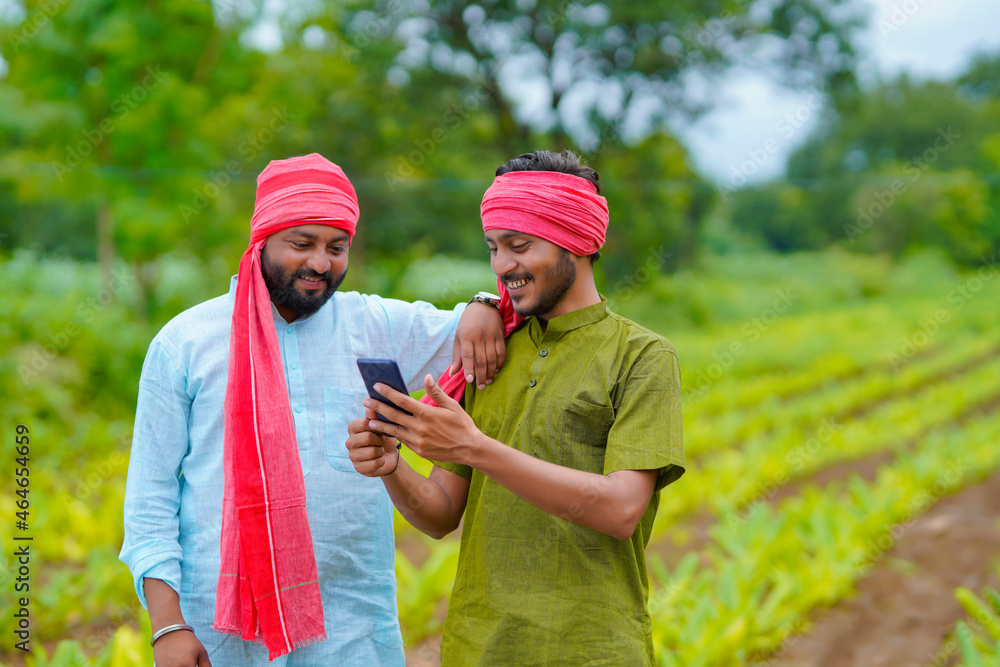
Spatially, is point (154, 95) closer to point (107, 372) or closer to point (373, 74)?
point (107, 372)

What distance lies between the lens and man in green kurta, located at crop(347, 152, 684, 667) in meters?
1.40

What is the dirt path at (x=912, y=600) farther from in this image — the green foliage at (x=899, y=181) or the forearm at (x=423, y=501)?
the green foliage at (x=899, y=181)

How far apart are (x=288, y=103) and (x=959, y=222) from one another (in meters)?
22.9

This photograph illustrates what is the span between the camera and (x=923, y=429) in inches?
321

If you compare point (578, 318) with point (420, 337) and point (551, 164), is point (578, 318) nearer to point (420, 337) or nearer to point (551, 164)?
point (551, 164)

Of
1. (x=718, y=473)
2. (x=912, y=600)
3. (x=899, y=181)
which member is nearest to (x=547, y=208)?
(x=912, y=600)

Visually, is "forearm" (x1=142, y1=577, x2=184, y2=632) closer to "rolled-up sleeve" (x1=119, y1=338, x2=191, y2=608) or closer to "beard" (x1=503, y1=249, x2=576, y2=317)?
"rolled-up sleeve" (x1=119, y1=338, x2=191, y2=608)

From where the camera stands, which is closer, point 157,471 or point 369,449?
point 369,449

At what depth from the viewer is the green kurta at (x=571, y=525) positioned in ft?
4.72

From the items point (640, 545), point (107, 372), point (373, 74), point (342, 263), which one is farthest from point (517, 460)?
point (373, 74)

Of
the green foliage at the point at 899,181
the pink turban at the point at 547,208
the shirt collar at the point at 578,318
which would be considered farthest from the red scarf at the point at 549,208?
the green foliage at the point at 899,181

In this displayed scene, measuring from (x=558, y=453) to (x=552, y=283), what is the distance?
33cm

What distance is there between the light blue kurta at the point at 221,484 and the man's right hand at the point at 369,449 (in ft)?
1.01

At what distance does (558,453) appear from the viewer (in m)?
1.49
